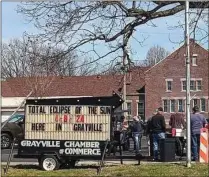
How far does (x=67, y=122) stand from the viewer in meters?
14.7

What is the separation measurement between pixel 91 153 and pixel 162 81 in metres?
52.0

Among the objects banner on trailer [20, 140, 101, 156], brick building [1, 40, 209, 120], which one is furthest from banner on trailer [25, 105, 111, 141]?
brick building [1, 40, 209, 120]

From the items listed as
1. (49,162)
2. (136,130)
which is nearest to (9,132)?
(136,130)

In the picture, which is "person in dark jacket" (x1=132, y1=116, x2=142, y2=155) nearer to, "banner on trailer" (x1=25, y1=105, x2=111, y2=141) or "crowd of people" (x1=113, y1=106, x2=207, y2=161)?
A: "crowd of people" (x1=113, y1=106, x2=207, y2=161)

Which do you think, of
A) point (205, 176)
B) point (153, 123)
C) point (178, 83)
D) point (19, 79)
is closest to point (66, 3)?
point (153, 123)

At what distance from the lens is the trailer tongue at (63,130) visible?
47.7 ft

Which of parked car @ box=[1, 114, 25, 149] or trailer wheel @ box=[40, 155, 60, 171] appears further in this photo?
parked car @ box=[1, 114, 25, 149]

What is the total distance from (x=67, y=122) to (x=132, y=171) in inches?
96.9

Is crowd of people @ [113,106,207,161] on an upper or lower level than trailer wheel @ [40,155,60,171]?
upper

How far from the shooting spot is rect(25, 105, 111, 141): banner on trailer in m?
14.6

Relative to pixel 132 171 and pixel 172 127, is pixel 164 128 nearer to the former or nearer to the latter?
pixel 172 127

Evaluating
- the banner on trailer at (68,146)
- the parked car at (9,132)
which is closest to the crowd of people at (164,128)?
the banner on trailer at (68,146)

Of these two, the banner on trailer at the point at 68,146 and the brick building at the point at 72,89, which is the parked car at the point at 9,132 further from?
the brick building at the point at 72,89

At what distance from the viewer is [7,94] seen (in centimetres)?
5953
